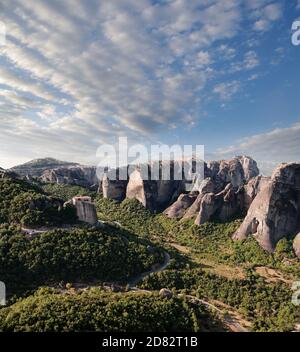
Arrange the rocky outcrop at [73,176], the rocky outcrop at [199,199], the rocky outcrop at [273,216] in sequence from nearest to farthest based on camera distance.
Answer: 1. the rocky outcrop at [273,216]
2. the rocky outcrop at [199,199]
3. the rocky outcrop at [73,176]

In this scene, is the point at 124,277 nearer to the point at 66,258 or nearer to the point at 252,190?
Result: the point at 66,258

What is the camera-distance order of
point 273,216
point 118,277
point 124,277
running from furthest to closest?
point 273,216 < point 124,277 < point 118,277

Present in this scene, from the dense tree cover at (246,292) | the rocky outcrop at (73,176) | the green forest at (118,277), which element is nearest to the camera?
the green forest at (118,277)

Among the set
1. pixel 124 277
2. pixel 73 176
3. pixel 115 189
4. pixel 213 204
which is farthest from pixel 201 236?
pixel 73 176

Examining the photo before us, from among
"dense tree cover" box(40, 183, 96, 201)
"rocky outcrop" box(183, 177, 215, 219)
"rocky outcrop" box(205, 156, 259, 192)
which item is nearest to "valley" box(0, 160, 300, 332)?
"rocky outcrop" box(183, 177, 215, 219)

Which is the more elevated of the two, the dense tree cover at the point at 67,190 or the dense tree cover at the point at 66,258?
the dense tree cover at the point at 67,190

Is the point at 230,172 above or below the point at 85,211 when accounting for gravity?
above

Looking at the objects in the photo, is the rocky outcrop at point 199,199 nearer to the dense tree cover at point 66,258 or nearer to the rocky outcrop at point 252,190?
Answer: the rocky outcrop at point 252,190

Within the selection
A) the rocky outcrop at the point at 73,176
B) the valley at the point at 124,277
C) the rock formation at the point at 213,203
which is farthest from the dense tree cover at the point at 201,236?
the rocky outcrop at the point at 73,176
